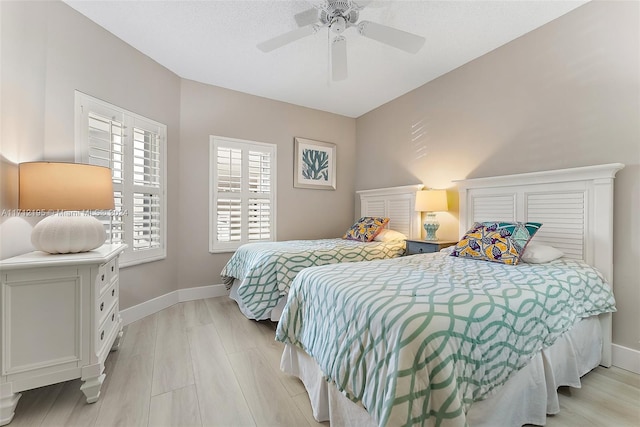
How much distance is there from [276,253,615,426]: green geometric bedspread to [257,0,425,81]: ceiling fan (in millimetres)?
1662

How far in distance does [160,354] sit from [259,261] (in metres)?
1.06

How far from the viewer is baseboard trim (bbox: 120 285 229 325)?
2.74 meters

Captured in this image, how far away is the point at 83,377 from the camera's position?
158 cm

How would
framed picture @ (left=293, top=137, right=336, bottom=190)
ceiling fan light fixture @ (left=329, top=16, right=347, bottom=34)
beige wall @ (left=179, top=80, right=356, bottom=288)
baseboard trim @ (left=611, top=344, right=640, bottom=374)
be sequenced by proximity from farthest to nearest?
1. framed picture @ (left=293, top=137, right=336, bottom=190)
2. beige wall @ (left=179, top=80, right=356, bottom=288)
3. ceiling fan light fixture @ (left=329, top=16, right=347, bottom=34)
4. baseboard trim @ (left=611, top=344, right=640, bottom=374)

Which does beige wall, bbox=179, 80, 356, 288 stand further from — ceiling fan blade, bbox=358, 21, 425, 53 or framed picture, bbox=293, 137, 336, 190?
ceiling fan blade, bbox=358, 21, 425, 53

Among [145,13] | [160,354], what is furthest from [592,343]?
[145,13]

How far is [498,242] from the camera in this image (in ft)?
7.16

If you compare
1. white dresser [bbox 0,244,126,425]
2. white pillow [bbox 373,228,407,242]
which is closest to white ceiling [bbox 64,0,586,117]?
white pillow [bbox 373,228,407,242]

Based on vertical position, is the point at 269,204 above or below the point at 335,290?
above

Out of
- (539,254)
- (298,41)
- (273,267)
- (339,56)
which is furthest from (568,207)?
(298,41)

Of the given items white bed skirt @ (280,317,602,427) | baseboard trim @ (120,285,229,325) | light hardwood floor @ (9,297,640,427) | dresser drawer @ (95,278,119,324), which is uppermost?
dresser drawer @ (95,278,119,324)

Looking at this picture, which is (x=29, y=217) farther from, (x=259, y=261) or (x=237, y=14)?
(x=237, y=14)

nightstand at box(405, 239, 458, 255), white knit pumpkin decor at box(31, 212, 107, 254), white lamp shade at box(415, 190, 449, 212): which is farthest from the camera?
white lamp shade at box(415, 190, 449, 212)

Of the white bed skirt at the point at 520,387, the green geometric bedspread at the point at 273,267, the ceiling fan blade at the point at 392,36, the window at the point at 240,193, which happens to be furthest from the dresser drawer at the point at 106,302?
the ceiling fan blade at the point at 392,36
